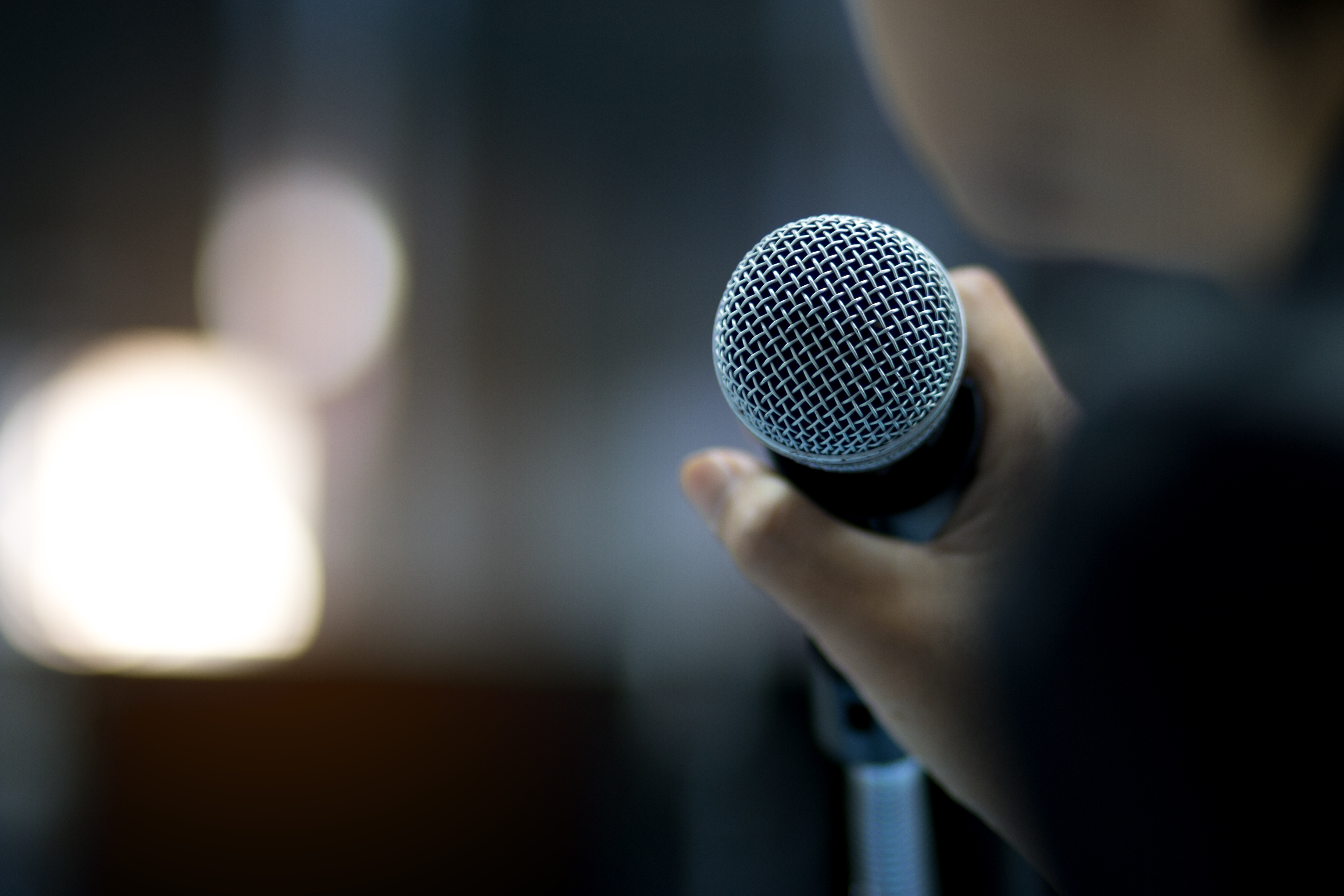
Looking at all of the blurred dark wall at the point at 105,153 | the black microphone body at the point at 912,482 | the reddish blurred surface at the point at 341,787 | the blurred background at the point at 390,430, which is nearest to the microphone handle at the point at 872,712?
the black microphone body at the point at 912,482

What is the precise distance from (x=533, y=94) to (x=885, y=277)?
2.14 meters

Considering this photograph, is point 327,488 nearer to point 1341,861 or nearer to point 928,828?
point 928,828

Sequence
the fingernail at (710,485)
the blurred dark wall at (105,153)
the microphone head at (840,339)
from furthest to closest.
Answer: the blurred dark wall at (105,153)
the fingernail at (710,485)
the microphone head at (840,339)

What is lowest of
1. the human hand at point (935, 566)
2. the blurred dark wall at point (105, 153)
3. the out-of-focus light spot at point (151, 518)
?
the out-of-focus light spot at point (151, 518)

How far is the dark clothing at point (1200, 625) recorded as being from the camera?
141 millimetres

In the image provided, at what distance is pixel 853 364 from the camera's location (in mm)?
387

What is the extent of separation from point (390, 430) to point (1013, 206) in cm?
179

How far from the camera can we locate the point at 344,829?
1.75 m

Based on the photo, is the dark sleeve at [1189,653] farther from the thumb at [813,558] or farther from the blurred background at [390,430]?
the blurred background at [390,430]

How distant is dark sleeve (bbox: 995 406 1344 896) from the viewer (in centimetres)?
14

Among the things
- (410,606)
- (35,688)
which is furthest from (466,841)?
(35,688)

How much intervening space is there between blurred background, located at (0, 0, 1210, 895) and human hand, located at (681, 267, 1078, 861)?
3.73 feet

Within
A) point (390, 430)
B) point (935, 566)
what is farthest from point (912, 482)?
point (390, 430)

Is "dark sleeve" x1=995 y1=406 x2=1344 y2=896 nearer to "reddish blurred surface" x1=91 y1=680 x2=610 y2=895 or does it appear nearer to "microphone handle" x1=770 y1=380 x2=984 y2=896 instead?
"microphone handle" x1=770 y1=380 x2=984 y2=896
